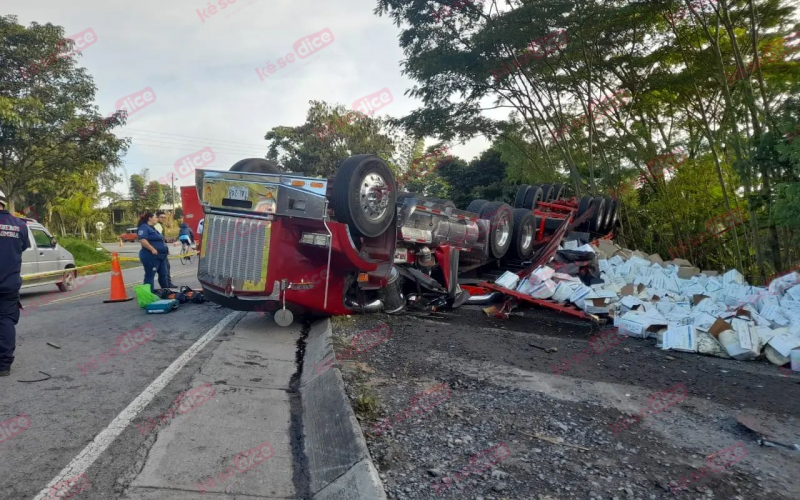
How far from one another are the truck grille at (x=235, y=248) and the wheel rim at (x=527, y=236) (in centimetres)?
580

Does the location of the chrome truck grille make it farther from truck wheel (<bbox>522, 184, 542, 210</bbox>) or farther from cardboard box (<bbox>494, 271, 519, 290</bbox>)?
truck wheel (<bbox>522, 184, 542, 210</bbox>)

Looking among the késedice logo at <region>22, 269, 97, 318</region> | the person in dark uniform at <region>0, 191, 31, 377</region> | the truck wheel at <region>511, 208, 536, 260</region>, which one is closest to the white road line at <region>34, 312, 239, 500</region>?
the person in dark uniform at <region>0, 191, 31, 377</region>

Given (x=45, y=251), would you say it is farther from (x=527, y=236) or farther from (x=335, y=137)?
(x=335, y=137)

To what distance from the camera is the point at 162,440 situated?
3.06 meters

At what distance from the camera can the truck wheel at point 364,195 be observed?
569 centimetres

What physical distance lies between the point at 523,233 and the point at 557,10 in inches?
220

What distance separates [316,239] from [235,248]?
91 centimetres

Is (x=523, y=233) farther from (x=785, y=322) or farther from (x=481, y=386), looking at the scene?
(x=481, y=386)

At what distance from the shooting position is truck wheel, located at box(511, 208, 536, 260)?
9.80m

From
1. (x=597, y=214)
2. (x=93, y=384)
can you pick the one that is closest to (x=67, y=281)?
(x=93, y=384)

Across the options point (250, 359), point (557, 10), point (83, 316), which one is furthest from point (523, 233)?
point (83, 316)

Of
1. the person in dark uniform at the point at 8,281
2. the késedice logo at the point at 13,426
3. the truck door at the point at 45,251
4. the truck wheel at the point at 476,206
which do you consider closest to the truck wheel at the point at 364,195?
the person in dark uniform at the point at 8,281

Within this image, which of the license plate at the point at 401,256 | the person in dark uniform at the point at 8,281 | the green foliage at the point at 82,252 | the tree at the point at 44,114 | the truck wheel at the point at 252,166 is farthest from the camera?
the green foliage at the point at 82,252

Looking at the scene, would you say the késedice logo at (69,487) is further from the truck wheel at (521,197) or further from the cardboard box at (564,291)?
the truck wheel at (521,197)
